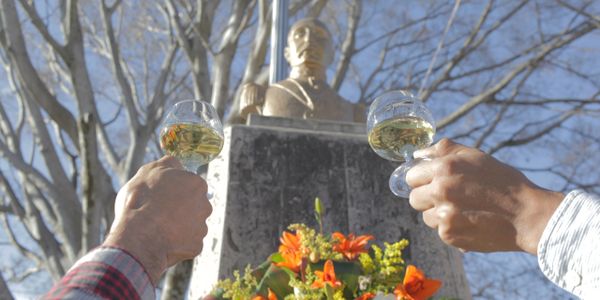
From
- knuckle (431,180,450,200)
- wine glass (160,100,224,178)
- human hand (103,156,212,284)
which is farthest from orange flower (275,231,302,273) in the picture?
knuckle (431,180,450,200)

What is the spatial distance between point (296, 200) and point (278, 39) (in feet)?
10.2

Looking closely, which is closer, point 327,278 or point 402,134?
point 402,134

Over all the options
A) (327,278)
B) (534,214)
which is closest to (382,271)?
(327,278)

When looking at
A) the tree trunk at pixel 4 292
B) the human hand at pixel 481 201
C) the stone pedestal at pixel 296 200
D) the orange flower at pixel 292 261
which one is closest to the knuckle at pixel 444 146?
the human hand at pixel 481 201

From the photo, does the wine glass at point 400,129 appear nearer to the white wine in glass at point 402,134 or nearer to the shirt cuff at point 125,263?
the white wine in glass at point 402,134

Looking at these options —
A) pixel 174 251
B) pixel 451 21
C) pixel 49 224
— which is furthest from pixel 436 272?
pixel 451 21

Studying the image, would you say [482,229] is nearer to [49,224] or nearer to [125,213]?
[125,213]

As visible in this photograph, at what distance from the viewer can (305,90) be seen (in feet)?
13.8

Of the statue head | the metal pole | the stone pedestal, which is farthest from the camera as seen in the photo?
the metal pole

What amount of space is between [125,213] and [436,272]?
222cm

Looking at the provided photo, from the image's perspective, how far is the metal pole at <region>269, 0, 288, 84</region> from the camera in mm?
5502

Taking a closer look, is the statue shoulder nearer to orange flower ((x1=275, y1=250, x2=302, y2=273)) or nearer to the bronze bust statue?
the bronze bust statue

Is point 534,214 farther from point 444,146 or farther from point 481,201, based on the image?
point 444,146

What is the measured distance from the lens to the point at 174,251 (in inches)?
44.0
